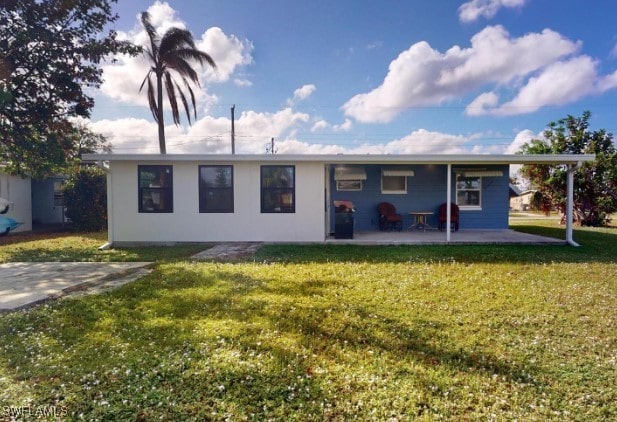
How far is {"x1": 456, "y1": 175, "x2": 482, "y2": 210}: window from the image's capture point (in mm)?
11812

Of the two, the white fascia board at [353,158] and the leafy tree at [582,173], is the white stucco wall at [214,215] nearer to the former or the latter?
the white fascia board at [353,158]

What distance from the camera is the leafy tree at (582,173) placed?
13.8 m

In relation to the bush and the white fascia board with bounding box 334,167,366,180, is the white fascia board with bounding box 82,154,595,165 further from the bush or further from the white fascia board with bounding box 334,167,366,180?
the bush

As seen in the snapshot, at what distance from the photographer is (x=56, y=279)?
5504mm

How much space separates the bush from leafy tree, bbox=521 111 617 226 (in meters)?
19.0

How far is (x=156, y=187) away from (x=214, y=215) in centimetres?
181

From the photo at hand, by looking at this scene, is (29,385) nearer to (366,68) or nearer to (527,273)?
(527,273)

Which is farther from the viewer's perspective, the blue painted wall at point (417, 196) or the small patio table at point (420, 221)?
the blue painted wall at point (417, 196)

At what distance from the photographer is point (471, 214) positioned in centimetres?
1184

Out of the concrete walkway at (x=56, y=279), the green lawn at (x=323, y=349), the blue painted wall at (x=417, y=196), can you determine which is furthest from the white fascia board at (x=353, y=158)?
the green lawn at (x=323, y=349)

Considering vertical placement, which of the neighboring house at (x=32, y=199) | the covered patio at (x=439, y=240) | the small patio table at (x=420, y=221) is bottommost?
the covered patio at (x=439, y=240)

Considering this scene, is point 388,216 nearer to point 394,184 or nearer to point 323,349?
point 394,184

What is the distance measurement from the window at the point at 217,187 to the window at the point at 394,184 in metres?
5.61

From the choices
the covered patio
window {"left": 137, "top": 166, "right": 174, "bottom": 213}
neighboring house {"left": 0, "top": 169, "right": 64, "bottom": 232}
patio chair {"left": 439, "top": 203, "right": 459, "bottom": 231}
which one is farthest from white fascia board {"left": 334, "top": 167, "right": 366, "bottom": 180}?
neighboring house {"left": 0, "top": 169, "right": 64, "bottom": 232}
